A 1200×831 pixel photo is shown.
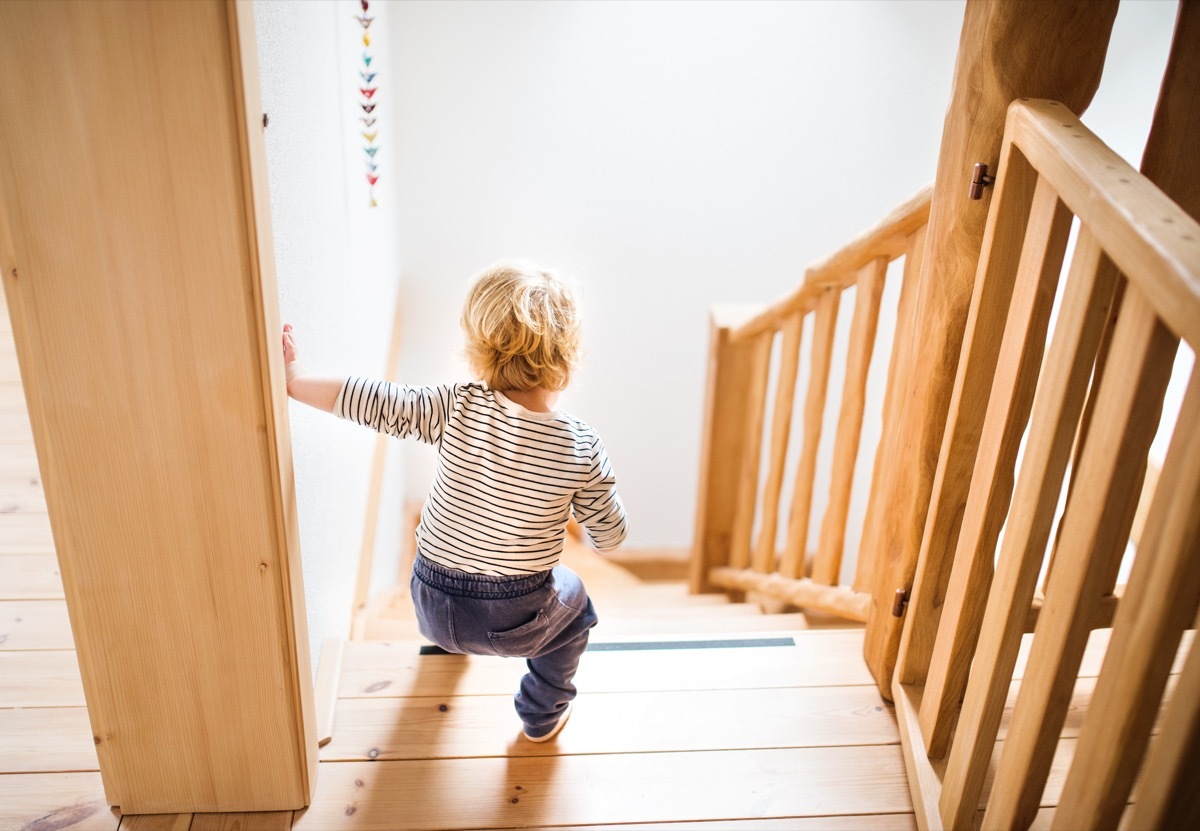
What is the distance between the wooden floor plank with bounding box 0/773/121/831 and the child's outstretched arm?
0.75 meters

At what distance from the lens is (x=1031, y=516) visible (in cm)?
111

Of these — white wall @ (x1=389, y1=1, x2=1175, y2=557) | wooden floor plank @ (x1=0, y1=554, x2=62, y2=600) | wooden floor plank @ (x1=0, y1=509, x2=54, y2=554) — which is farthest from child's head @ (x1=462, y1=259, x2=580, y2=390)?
white wall @ (x1=389, y1=1, x2=1175, y2=557)

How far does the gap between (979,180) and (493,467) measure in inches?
33.4

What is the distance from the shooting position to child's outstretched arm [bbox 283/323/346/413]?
4.12 ft

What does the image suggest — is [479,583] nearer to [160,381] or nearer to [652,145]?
[160,381]

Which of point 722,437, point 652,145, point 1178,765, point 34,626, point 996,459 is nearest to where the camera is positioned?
point 1178,765

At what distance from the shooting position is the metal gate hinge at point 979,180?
1.27m

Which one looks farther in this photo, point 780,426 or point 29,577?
point 780,426

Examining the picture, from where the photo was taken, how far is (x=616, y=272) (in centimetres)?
374

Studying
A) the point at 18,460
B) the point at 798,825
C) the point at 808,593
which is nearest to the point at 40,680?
the point at 18,460

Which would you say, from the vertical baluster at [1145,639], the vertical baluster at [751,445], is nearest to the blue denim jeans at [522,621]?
the vertical baluster at [1145,639]

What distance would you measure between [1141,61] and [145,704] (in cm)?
333

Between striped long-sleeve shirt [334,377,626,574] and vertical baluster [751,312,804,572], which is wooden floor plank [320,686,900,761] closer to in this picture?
striped long-sleeve shirt [334,377,626,574]

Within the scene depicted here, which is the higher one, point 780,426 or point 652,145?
point 652,145
